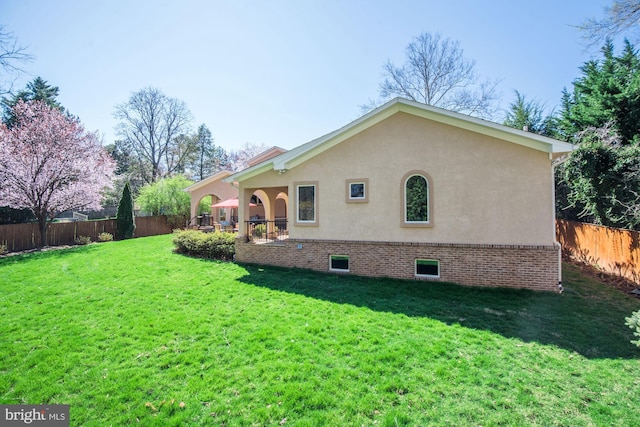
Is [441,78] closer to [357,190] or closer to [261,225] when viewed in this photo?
[357,190]

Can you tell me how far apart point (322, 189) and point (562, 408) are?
8376 mm

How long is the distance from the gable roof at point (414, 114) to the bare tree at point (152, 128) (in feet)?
109

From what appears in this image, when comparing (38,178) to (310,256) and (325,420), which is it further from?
(325,420)

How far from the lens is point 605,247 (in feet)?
38.5

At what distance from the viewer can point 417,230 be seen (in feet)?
31.4

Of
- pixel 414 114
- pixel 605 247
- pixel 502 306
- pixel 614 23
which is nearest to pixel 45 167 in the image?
pixel 414 114

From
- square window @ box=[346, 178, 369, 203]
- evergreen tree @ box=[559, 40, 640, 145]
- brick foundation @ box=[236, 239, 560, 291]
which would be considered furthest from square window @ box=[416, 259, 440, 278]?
evergreen tree @ box=[559, 40, 640, 145]

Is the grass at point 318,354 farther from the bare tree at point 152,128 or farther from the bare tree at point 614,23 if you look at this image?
the bare tree at point 152,128

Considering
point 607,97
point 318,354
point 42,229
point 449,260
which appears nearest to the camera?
point 318,354

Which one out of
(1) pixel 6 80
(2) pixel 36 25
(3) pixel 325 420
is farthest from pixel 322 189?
(2) pixel 36 25

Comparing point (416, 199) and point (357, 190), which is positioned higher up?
point (357, 190)

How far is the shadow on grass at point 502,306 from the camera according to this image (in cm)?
584

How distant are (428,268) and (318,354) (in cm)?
578

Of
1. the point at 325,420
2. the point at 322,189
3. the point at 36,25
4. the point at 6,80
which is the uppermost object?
the point at 36,25
